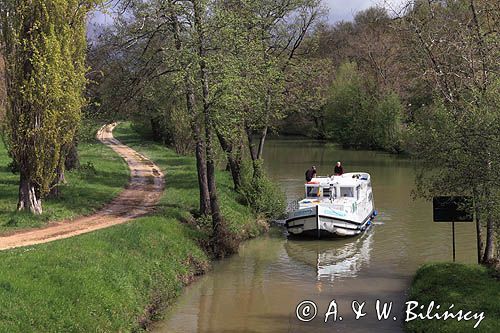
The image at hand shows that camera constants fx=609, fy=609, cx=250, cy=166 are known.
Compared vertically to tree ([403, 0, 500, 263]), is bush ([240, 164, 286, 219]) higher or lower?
lower

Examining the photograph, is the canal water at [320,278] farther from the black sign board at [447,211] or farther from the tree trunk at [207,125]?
the black sign board at [447,211]

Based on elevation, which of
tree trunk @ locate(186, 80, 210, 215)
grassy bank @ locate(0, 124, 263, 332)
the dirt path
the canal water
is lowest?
the canal water

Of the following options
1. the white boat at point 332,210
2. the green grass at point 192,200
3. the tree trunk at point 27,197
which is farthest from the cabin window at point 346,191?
the tree trunk at point 27,197

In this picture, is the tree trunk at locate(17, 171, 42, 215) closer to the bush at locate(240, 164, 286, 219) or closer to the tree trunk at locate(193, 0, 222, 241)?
the tree trunk at locate(193, 0, 222, 241)

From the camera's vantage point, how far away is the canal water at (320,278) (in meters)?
15.1

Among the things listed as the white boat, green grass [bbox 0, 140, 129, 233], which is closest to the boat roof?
the white boat

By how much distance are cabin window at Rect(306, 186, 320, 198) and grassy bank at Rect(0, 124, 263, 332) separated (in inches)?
264

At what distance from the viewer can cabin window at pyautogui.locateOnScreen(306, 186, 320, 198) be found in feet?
89.9

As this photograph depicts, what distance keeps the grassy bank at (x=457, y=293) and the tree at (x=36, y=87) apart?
1223 centimetres

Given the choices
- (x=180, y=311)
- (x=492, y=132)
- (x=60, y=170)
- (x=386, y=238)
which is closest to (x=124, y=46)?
(x=60, y=170)

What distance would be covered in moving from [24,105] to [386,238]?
15.0 metres

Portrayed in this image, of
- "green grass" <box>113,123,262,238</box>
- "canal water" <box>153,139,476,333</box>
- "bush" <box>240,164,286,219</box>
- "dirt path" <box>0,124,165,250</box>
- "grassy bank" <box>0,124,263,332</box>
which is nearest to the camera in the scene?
"grassy bank" <box>0,124,263,332</box>

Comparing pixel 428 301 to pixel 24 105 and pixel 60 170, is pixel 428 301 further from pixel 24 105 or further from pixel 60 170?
pixel 60 170

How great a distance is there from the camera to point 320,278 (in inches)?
763
